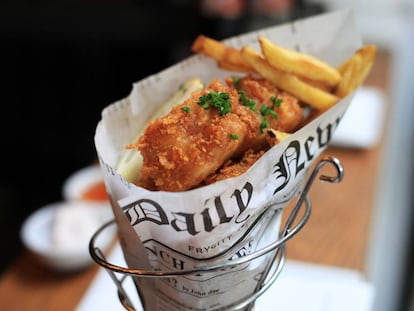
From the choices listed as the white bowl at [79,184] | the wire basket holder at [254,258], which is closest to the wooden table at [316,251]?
the white bowl at [79,184]

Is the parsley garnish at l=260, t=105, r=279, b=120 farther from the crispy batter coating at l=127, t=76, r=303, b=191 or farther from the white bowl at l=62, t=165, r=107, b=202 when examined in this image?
the white bowl at l=62, t=165, r=107, b=202

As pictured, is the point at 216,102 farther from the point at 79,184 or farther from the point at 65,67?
the point at 65,67

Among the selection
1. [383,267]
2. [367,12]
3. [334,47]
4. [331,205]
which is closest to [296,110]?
[334,47]

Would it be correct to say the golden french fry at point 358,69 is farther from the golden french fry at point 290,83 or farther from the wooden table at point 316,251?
the wooden table at point 316,251

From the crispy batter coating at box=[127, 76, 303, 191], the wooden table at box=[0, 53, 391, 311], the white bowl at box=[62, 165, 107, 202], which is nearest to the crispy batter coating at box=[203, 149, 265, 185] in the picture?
the crispy batter coating at box=[127, 76, 303, 191]

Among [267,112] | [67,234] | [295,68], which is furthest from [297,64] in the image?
[67,234]

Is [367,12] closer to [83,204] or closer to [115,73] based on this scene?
[115,73]
